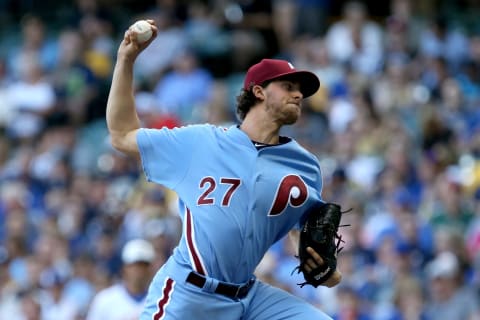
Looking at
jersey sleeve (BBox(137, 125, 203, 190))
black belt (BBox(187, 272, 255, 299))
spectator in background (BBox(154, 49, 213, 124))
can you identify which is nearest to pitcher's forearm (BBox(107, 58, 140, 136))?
jersey sleeve (BBox(137, 125, 203, 190))

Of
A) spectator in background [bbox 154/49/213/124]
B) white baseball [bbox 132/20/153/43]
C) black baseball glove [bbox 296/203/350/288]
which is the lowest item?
spectator in background [bbox 154/49/213/124]

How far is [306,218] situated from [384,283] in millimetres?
3883

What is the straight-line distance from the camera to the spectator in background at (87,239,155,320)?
9.20 meters

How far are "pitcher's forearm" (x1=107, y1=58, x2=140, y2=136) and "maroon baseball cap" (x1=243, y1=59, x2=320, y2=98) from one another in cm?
66

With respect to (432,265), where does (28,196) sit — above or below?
below

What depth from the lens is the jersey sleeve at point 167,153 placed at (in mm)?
6512

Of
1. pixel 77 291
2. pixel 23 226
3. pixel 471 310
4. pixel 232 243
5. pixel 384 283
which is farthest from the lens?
pixel 23 226

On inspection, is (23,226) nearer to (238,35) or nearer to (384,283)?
(238,35)

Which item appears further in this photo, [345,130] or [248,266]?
[345,130]

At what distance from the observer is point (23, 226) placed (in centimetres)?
1348

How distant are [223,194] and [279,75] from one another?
2.40 feet

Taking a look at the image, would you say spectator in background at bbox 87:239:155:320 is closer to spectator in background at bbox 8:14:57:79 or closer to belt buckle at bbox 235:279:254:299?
belt buckle at bbox 235:279:254:299

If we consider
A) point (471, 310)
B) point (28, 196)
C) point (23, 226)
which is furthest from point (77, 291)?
point (471, 310)

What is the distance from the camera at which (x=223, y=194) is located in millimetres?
6426
